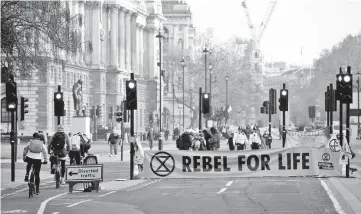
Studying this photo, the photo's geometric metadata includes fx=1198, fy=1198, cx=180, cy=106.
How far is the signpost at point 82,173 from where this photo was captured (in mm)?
32781

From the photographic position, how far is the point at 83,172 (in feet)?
108

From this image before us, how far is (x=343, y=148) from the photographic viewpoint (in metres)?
39.3

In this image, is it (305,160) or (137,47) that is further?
(137,47)

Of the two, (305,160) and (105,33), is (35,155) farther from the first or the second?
(105,33)

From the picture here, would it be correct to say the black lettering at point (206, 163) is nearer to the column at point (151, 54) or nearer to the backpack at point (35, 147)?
the backpack at point (35, 147)

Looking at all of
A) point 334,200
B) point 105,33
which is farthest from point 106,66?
point 334,200

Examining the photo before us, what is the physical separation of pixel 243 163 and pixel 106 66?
106331 mm

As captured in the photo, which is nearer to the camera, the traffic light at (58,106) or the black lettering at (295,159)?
the black lettering at (295,159)

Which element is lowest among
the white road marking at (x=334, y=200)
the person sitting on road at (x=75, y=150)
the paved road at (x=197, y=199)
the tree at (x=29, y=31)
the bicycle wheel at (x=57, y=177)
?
the paved road at (x=197, y=199)

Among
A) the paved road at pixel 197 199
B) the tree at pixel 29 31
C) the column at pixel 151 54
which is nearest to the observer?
the paved road at pixel 197 199

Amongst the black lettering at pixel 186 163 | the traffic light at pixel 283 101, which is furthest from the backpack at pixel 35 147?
the traffic light at pixel 283 101

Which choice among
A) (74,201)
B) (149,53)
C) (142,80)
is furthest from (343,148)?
(149,53)

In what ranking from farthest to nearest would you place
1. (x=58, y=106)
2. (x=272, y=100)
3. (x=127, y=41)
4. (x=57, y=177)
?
1. (x=127, y=41)
2. (x=272, y=100)
3. (x=58, y=106)
4. (x=57, y=177)

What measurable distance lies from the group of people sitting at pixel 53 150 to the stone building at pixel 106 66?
213 feet
